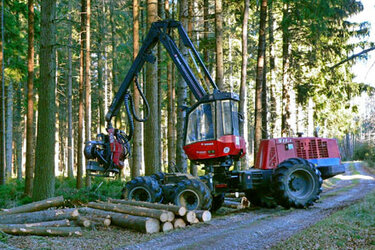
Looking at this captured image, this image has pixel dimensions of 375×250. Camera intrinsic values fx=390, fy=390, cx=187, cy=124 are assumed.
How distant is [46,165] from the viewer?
1147 cm

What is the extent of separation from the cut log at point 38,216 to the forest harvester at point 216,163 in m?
2.51

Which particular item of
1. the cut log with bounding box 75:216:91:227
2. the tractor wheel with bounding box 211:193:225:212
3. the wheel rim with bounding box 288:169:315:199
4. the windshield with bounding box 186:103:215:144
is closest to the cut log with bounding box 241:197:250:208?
the tractor wheel with bounding box 211:193:225:212

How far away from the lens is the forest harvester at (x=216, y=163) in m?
10.9

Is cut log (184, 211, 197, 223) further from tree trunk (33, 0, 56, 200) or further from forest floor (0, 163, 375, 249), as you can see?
tree trunk (33, 0, 56, 200)

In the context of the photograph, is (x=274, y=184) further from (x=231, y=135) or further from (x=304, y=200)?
(x=231, y=135)

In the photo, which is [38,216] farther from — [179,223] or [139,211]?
[179,223]

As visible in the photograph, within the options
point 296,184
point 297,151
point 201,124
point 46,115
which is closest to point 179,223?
point 201,124

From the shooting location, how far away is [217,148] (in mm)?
11078

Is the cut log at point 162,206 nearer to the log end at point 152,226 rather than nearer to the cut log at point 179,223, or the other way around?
the cut log at point 179,223

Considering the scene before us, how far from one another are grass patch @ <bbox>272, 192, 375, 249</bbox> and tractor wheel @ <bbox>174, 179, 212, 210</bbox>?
10.3 ft

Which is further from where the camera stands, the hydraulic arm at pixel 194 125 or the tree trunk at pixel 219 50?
the tree trunk at pixel 219 50

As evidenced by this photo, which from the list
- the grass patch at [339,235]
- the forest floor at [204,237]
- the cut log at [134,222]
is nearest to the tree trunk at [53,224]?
the forest floor at [204,237]

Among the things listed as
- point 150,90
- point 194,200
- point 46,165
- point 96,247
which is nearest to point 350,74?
point 150,90

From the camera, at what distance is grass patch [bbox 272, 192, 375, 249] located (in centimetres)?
652
